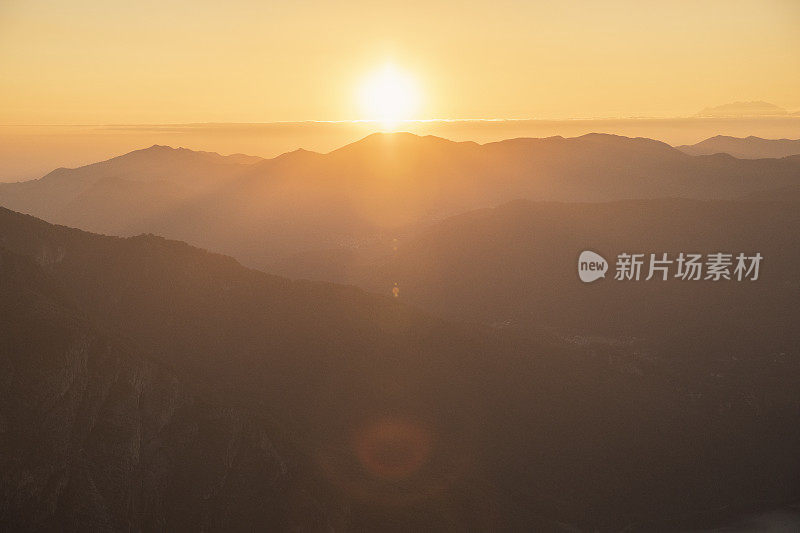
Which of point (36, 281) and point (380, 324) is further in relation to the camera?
point (380, 324)

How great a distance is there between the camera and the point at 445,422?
90.8 m

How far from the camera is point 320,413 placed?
81.9m

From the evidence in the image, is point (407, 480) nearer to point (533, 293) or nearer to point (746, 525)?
point (746, 525)

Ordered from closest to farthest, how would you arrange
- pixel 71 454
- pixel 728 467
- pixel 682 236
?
pixel 71 454
pixel 728 467
pixel 682 236

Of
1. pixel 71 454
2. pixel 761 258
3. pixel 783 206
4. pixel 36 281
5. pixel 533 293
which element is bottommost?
pixel 71 454

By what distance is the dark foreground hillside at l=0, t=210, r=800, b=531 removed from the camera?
50.3 metres

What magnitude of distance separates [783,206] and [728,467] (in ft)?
384

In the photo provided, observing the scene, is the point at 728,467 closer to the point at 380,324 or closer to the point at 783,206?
the point at 380,324

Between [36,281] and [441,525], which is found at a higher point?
[36,281]

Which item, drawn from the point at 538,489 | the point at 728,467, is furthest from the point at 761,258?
the point at 538,489

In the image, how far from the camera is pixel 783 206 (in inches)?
7254

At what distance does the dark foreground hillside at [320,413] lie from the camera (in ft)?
165

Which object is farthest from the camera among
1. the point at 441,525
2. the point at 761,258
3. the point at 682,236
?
the point at 682,236

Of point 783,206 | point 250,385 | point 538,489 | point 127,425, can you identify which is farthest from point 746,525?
point 783,206
